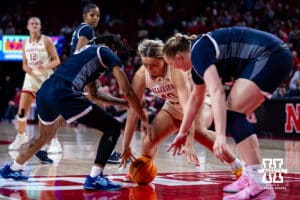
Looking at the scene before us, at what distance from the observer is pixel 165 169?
779 cm

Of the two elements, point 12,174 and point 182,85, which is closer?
point 182,85

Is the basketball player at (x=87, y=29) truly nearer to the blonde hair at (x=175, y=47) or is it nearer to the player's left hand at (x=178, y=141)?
the blonde hair at (x=175, y=47)

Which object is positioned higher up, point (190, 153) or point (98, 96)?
point (98, 96)

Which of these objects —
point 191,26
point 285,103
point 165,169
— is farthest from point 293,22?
point 165,169

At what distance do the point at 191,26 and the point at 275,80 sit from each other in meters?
18.7

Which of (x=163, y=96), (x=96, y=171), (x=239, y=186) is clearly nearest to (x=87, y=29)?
(x=163, y=96)

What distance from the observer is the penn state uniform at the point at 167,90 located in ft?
21.1

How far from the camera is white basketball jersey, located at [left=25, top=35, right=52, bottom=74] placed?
403 inches

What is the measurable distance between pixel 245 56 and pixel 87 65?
1.61 meters

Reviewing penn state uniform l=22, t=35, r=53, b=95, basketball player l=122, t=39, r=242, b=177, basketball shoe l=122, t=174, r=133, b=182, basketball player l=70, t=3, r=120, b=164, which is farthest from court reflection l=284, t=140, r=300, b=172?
penn state uniform l=22, t=35, r=53, b=95

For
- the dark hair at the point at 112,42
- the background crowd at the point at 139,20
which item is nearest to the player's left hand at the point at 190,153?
the dark hair at the point at 112,42

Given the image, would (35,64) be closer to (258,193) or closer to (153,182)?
(153,182)

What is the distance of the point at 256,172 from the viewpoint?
16.4 feet

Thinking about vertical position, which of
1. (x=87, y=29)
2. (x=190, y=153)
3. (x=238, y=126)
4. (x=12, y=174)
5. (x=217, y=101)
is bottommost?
(x=12, y=174)
